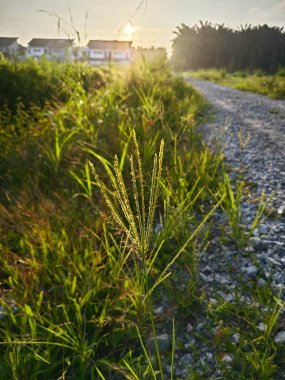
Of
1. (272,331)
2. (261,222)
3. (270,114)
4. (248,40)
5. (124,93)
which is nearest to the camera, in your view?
(272,331)

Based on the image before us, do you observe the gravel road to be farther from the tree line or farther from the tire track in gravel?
the tree line

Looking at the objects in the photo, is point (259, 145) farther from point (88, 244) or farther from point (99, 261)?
point (99, 261)

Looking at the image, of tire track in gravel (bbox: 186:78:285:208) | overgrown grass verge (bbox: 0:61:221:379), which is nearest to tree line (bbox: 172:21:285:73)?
tire track in gravel (bbox: 186:78:285:208)

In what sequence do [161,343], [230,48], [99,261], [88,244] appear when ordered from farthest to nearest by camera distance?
[230,48] → [88,244] → [99,261] → [161,343]

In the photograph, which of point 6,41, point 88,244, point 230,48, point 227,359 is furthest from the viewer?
point 6,41

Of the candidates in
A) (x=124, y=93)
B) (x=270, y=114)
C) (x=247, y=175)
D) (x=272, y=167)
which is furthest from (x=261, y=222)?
(x=270, y=114)

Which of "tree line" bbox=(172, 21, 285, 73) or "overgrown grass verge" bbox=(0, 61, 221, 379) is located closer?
"overgrown grass verge" bbox=(0, 61, 221, 379)

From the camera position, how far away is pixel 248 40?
41.9m

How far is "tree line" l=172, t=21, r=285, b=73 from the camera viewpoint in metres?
40.5

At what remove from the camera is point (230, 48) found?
44312 mm

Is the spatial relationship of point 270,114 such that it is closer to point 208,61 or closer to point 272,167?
point 272,167

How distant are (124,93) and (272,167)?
13.1 feet

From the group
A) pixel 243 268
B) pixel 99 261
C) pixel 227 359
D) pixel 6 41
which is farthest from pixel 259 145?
pixel 6 41

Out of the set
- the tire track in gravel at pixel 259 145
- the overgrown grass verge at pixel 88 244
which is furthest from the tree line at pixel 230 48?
the overgrown grass verge at pixel 88 244
